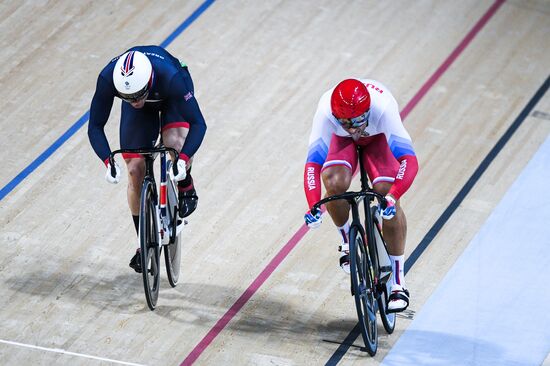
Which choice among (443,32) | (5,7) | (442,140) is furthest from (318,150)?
(5,7)

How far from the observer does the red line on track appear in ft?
19.4

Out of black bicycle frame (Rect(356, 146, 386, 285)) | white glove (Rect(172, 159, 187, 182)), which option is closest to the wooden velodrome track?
black bicycle frame (Rect(356, 146, 386, 285))

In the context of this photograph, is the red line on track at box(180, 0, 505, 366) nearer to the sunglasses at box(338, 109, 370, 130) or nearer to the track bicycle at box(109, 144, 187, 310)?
the track bicycle at box(109, 144, 187, 310)

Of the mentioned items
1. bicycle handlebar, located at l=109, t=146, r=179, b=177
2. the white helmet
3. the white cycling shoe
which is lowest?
the white cycling shoe

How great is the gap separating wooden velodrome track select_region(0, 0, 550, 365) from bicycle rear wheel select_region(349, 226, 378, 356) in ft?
0.47

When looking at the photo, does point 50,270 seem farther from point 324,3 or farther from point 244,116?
point 324,3

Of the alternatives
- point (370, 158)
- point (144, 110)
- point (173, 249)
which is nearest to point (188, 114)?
point (144, 110)

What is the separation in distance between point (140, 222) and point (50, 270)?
0.93 meters

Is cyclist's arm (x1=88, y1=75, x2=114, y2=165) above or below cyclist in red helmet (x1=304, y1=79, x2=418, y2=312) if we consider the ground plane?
above

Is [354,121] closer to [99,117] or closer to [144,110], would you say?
[144,110]

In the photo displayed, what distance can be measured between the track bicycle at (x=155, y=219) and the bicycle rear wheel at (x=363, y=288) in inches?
37.8

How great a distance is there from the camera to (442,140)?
7.85 meters

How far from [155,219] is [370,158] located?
1.11 m

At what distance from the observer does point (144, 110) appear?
6.04 meters
